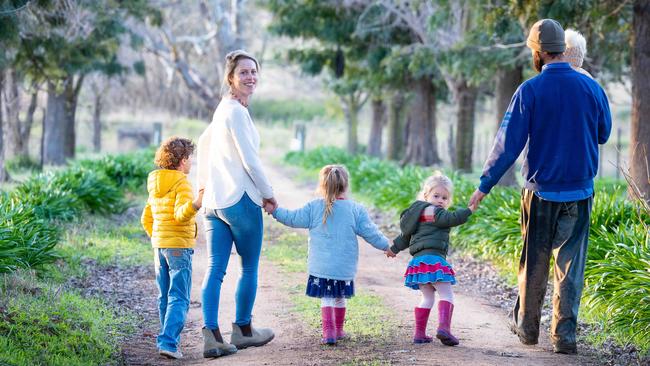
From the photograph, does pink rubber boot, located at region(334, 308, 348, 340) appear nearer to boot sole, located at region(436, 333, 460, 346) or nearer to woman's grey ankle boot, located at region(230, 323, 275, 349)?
woman's grey ankle boot, located at region(230, 323, 275, 349)

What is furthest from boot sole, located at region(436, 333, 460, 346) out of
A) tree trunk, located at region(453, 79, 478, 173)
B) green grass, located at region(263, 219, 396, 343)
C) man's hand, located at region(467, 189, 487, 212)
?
tree trunk, located at region(453, 79, 478, 173)

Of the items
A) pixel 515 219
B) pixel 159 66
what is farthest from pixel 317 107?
pixel 515 219

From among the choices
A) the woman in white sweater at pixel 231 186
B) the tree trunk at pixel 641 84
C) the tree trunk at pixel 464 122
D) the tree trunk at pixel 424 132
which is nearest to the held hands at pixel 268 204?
the woman in white sweater at pixel 231 186

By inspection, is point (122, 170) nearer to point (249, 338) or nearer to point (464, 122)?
point (464, 122)

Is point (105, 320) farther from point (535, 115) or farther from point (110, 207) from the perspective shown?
point (110, 207)

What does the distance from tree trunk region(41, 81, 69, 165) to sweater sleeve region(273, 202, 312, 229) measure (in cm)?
2273

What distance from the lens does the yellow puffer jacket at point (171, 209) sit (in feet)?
21.4

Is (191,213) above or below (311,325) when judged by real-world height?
above

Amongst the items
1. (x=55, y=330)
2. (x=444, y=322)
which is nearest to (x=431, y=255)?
(x=444, y=322)

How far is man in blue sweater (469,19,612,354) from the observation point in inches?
248

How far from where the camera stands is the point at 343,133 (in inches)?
2325

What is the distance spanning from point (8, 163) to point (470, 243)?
1779 cm

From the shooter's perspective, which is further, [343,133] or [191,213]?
[343,133]

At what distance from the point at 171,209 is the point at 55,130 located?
2330 cm
